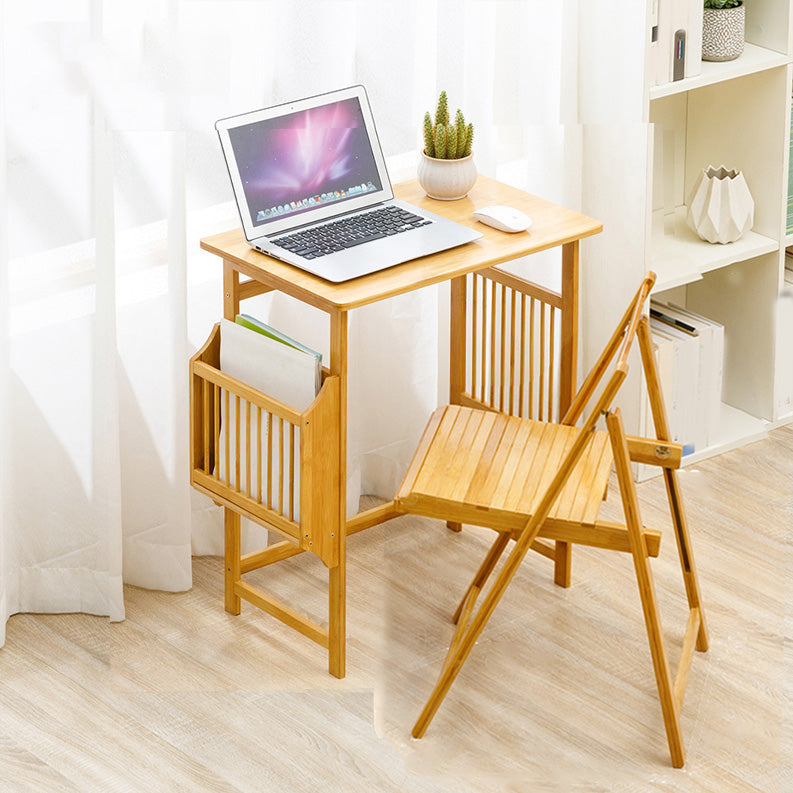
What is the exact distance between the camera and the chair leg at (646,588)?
7.11 feet

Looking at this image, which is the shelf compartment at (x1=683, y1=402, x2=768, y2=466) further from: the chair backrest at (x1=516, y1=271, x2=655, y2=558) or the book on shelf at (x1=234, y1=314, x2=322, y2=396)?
the book on shelf at (x1=234, y1=314, x2=322, y2=396)

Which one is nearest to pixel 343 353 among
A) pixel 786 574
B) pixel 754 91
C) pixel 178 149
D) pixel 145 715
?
pixel 178 149

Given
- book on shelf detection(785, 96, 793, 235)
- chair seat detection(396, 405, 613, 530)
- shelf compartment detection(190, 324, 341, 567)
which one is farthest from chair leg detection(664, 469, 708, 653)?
book on shelf detection(785, 96, 793, 235)

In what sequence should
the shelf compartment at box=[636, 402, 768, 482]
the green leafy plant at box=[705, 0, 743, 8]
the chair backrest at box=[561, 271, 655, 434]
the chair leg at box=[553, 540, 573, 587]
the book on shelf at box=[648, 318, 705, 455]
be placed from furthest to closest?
the shelf compartment at box=[636, 402, 768, 482]
the book on shelf at box=[648, 318, 705, 455]
the green leafy plant at box=[705, 0, 743, 8]
the chair leg at box=[553, 540, 573, 587]
the chair backrest at box=[561, 271, 655, 434]

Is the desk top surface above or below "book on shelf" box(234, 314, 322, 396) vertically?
above

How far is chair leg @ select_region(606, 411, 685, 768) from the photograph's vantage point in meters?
2.17

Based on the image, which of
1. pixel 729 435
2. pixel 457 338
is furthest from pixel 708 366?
pixel 457 338

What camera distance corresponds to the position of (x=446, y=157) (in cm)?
260

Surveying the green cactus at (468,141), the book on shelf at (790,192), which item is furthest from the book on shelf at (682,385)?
the green cactus at (468,141)

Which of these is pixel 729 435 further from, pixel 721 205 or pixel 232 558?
pixel 232 558

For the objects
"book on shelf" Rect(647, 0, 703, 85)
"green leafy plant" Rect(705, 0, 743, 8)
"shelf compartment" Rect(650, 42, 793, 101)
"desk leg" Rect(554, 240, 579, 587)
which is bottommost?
"desk leg" Rect(554, 240, 579, 587)

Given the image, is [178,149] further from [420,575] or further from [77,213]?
[420,575]

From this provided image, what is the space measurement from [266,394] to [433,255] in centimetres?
36

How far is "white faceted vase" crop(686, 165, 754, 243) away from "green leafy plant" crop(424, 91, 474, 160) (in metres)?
0.71
